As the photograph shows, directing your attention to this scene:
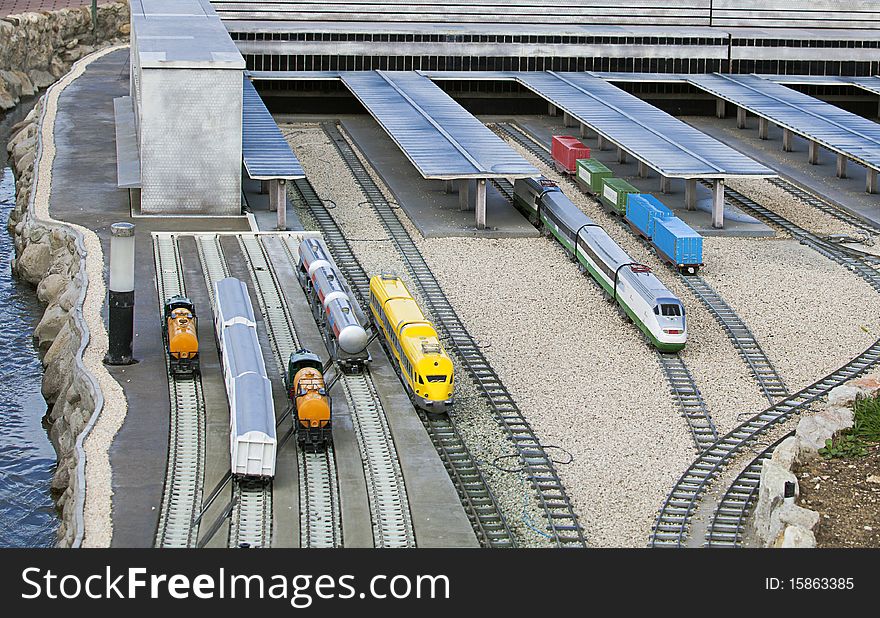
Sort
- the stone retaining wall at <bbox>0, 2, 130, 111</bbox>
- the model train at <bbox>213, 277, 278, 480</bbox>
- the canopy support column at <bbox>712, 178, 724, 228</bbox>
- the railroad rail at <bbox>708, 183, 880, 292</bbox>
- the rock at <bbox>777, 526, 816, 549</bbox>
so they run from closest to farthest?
the rock at <bbox>777, 526, 816, 549</bbox> → the model train at <bbox>213, 277, 278, 480</bbox> → the railroad rail at <bbox>708, 183, 880, 292</bbox> → the canopy support column at <bbox>712, 178, 724, 228</bbox> → the stone retaining wall at <bbox>0, 2, 130, 111</bbox>

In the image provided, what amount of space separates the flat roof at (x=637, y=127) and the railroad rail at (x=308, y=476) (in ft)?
63.4

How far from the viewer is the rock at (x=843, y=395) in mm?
38625

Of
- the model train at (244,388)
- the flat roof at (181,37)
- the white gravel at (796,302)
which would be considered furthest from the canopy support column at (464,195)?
the model train at (244,388)

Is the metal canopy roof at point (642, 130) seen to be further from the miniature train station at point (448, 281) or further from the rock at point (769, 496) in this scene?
the rock at point (769, 496)

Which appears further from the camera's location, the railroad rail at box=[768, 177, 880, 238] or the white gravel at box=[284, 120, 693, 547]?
the railroad rail at box=[768, 177, 880, 238]

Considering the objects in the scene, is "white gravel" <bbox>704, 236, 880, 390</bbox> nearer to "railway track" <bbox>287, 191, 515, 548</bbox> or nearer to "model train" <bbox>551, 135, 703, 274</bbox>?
"model train" <bbox>551, 135, 703, 274</bbox>

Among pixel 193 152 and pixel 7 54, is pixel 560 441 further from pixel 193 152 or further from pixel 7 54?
pixel 7 54

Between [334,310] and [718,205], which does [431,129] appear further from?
[334,310]

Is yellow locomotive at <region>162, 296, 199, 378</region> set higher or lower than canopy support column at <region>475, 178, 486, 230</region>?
lower

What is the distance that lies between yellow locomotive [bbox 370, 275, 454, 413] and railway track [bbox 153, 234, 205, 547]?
5783mm

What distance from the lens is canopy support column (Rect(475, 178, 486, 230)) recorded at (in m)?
57.7

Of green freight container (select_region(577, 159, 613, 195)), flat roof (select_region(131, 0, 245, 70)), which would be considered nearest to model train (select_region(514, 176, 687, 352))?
green freight container (select_region(577, 159, 613, 195))

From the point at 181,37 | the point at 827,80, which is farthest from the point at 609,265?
the point at 827,80

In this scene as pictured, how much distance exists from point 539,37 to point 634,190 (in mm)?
26151
